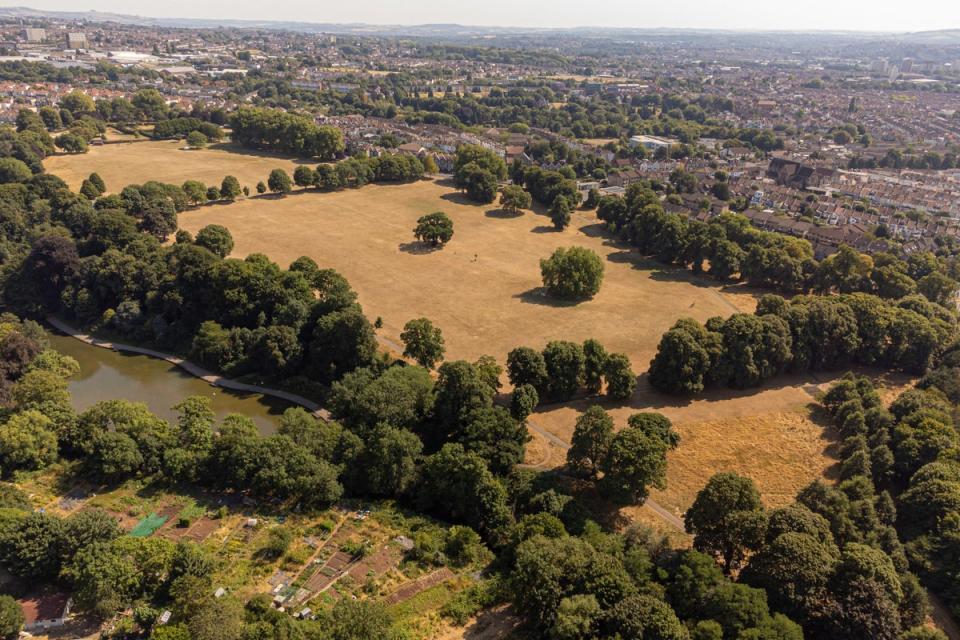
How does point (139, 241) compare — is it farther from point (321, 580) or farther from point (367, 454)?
point (321, 580)

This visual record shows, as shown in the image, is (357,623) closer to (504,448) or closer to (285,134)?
(504,448)

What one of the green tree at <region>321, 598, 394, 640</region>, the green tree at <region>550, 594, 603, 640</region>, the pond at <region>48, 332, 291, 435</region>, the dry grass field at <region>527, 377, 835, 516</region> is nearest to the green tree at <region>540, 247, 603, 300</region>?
the dry grass field at <region>527, 377, 835, 516</region>

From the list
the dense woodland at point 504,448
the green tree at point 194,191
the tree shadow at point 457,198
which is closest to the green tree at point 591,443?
the dense woodland at point 504,448

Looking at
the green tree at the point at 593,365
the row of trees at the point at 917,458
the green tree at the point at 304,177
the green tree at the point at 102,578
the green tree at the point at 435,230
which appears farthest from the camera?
the green tree at the point at 304,177

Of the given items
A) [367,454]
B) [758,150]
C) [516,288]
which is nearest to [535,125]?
[758,150]

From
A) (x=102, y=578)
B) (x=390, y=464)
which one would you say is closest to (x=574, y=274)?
(x=390, y=464)

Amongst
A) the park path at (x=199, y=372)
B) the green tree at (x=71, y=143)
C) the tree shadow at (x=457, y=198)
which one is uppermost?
the green tree at (x=71, y=143)

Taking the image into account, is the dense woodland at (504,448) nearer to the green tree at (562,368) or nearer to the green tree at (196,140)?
the green tree at (562,368)
